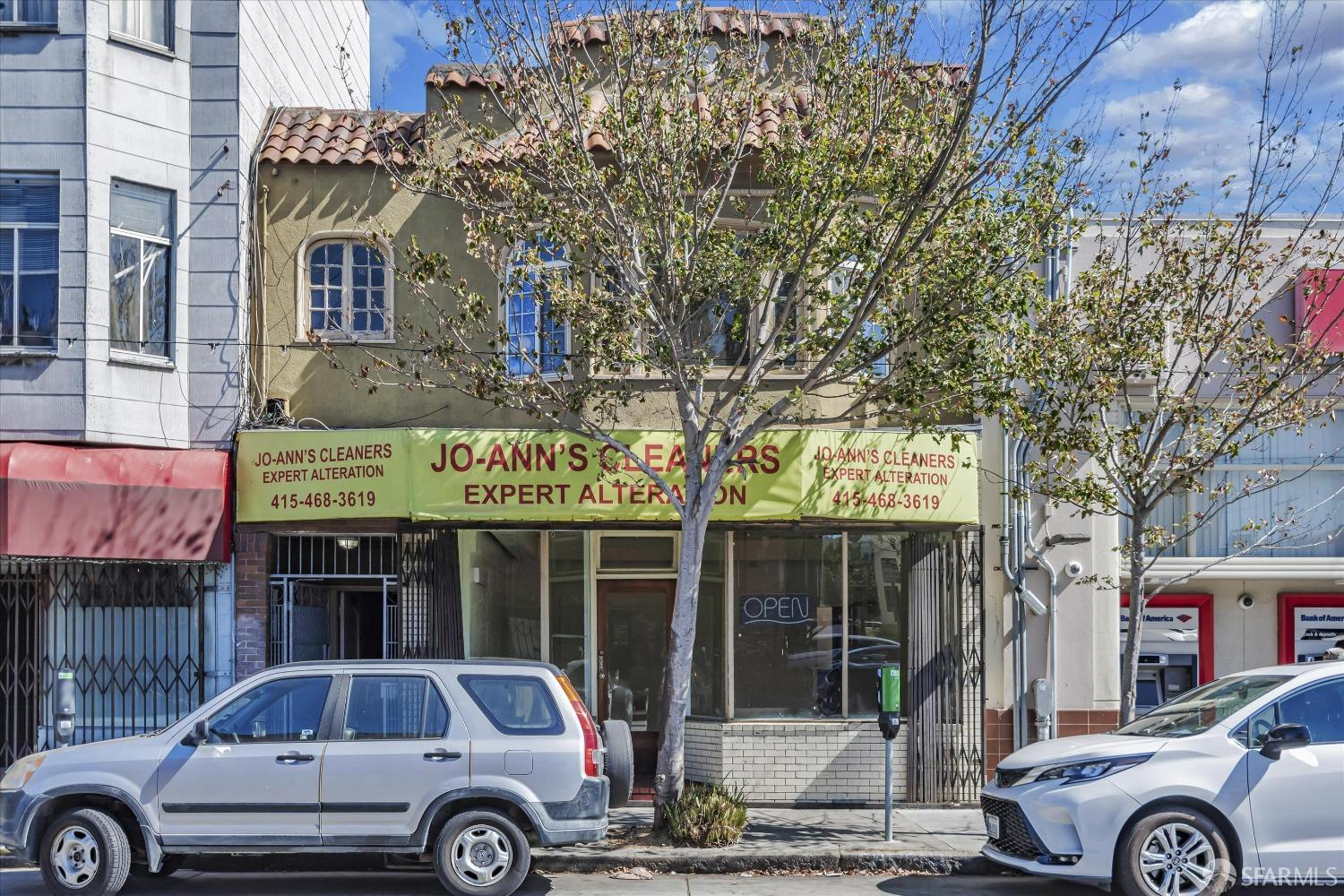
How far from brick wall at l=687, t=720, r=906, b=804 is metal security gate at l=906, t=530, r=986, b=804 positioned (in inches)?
12.2

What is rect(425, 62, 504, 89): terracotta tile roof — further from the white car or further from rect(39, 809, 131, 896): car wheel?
the white car

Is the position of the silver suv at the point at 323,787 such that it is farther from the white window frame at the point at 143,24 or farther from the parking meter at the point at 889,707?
the white window frame at the point at 143,24

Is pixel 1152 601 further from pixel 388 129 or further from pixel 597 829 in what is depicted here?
pixel 388 129

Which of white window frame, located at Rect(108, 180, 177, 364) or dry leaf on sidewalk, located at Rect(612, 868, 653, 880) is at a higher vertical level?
white window frame, located at Rect(108, 180, 177, 364)

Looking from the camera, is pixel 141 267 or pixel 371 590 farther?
pixel 371 590

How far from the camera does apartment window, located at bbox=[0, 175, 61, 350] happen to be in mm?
12898

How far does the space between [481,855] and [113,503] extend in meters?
5.77

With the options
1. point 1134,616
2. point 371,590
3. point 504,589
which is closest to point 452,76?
point 504,589

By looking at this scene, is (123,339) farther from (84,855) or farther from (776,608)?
(776,608)

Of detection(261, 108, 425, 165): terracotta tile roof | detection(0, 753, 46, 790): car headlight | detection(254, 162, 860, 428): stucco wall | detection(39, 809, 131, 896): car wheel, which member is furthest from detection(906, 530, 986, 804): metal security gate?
detection(0, 753, 46, 790): car headlight

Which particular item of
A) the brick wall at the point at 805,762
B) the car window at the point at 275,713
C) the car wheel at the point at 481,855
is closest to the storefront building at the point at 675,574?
the brick wall at the point at 805,762

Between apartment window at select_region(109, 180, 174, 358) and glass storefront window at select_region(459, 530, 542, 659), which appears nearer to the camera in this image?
apartment window at select_region(109, 180, 174, 358)

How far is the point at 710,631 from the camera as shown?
532 inches

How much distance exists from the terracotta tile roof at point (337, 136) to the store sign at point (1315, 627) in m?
11.3
